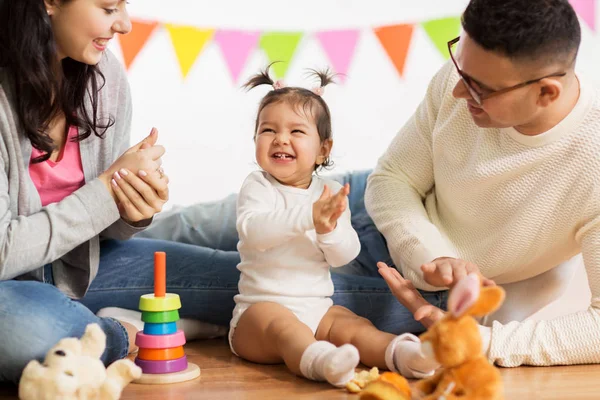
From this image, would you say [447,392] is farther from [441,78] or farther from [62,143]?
[62,143]

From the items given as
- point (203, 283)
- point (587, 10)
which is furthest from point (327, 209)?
point (587, 10)

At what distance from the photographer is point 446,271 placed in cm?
132

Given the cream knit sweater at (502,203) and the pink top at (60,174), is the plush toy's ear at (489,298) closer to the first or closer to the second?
the cream knit sweater at (502,203)

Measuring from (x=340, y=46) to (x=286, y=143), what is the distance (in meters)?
1.64

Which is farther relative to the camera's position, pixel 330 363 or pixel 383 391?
pixel 330 363

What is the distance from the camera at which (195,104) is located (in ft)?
10.0

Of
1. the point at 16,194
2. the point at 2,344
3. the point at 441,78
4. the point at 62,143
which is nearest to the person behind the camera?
the point at 2,344

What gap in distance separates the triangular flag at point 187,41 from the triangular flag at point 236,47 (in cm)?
6

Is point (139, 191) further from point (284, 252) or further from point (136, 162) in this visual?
point (284, 252)

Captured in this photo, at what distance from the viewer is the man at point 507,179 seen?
1342 millimetres

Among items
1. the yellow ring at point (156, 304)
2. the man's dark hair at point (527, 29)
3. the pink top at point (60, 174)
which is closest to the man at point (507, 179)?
the man's dark hair at point (527, 29)

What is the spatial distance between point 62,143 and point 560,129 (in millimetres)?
944

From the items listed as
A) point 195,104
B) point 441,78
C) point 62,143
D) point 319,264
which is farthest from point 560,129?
point 195,104

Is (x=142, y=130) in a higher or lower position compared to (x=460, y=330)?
higher
